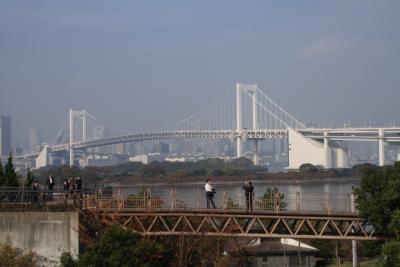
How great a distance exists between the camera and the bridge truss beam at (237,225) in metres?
17.2

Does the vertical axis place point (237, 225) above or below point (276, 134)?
below

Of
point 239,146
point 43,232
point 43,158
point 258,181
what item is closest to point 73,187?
point 43,232

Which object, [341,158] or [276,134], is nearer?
[341,158]

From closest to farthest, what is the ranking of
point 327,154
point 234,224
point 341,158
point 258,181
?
1. point 234,224
2. point 258,181
3. point 327,154
4. point 341,158

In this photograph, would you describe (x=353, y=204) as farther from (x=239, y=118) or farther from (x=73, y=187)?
(x=239, y=118)

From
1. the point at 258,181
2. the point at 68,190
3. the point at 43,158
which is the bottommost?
the point at 68,190

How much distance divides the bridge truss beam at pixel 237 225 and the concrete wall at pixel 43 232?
3.26 feet

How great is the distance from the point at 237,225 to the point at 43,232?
4.27 m

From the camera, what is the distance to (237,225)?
18188mm

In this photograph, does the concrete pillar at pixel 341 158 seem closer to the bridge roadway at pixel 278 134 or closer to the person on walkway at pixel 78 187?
the bridge roadway at pixel 278 134

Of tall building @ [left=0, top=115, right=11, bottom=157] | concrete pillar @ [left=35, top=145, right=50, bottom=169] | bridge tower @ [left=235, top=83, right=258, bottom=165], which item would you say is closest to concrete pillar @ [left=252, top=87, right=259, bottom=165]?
bridge tower @ [left=235, top=83, right=258, bottom=165]

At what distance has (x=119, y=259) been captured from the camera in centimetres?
1620

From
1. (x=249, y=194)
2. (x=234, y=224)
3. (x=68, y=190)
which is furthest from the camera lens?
(x=68, y=190)

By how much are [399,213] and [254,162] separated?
317 ft
